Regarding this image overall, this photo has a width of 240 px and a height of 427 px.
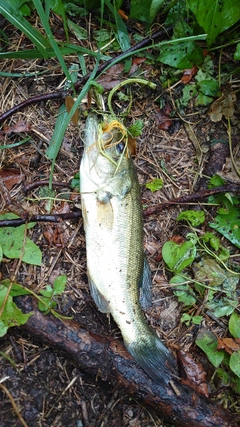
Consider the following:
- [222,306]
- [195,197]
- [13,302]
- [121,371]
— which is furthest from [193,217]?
[13,302]

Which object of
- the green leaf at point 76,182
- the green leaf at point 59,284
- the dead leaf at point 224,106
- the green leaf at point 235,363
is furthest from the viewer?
the dead leaf at point 224,106

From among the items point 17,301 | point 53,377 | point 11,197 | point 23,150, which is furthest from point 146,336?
point 23,150

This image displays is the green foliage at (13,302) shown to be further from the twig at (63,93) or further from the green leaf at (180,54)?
the green leaf at (180,54)

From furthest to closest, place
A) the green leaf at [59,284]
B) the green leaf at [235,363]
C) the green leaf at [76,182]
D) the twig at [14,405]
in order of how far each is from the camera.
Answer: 1. the green leaf at [76,182]
2. the green leaf at [235,363]
3. the green leaf at [59,284]
4. the twig at [14,405]

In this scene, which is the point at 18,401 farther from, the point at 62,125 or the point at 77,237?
the point at 62,125

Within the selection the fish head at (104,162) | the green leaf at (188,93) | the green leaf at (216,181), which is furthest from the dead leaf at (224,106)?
the fish head at (104,162)

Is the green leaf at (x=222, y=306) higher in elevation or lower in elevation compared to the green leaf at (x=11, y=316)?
lower

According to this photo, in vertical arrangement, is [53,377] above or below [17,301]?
below

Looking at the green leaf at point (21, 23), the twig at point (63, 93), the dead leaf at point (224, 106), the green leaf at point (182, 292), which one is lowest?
the green leaf at point (182, 292)
